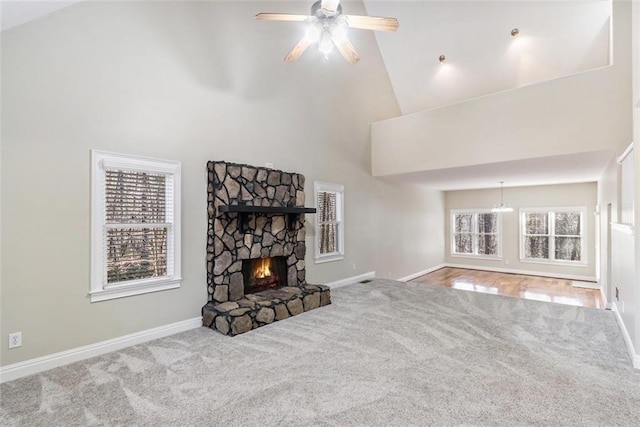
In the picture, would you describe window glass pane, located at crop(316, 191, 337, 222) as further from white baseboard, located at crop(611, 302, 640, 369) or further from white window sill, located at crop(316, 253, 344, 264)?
white baseboard, located at crop(611, 302, 640, 369)

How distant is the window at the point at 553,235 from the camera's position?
29.1 feet

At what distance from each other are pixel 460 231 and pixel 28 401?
11.1m

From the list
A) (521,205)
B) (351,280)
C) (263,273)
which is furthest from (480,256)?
(263,273)

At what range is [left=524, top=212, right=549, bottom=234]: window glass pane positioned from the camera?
9.36m

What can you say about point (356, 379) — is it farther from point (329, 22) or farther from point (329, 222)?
point (329, 222)

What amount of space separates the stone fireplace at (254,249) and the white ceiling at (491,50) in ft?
9.83

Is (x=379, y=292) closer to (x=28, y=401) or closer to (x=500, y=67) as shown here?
(x=28, y=401)

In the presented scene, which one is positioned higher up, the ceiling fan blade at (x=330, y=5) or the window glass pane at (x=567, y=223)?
the ceiling fan blade at (x=330, y=5)

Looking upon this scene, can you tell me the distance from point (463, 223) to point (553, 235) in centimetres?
251

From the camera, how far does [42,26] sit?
2.87m

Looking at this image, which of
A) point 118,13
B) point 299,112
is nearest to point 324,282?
point 299,112

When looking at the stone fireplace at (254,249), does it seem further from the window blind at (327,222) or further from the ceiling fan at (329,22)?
the ceiling fan at (329,22)

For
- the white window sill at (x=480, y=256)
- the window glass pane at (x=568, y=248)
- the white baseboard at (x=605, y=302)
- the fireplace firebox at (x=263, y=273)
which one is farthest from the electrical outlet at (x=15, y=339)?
the window glass pane at (x=568, y=248)

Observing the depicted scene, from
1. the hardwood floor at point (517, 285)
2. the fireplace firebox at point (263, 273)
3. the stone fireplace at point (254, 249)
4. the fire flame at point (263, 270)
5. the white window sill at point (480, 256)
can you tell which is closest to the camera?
the stone fireplace at point (254, 249)
